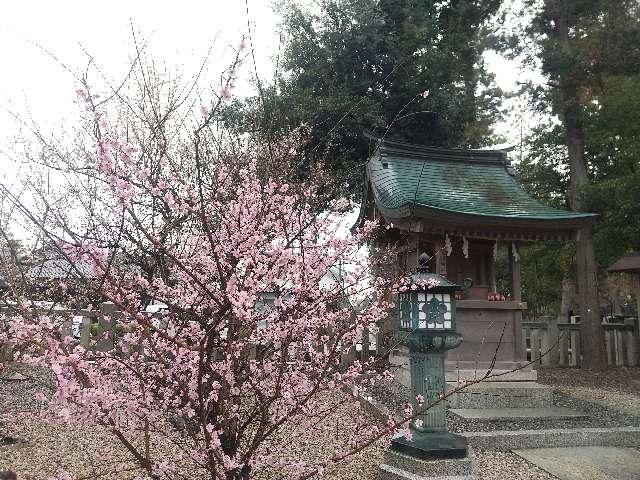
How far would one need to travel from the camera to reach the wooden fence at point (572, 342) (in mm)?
11125

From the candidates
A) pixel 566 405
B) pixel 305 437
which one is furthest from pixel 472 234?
pixel 305 437

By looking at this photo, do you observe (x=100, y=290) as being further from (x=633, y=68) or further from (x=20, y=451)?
(x=633, y=68)

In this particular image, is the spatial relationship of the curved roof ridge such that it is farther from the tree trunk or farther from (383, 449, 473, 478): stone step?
(383, 449, 473, 478): stone step

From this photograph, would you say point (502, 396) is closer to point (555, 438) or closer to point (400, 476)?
point (555, 438)

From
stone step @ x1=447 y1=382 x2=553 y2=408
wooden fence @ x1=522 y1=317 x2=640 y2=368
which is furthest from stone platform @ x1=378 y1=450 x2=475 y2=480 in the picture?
wooden fence @ x1=522 y1=317 x2=640 y2=368

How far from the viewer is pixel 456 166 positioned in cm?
1037

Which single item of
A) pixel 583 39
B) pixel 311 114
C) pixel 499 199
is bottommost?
pixel 499 199

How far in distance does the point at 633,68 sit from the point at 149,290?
12404 millimetres

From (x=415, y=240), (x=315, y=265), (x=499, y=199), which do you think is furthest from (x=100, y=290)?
(x=499, y=199)

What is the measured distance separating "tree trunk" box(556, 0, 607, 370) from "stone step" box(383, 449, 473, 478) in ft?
27.5

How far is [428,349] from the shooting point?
456 centimetres

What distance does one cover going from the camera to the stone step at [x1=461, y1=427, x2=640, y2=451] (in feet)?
17.7

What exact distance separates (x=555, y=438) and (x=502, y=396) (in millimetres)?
1821

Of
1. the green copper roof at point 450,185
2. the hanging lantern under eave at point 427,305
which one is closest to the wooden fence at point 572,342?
the green copper roof at point 450,185
